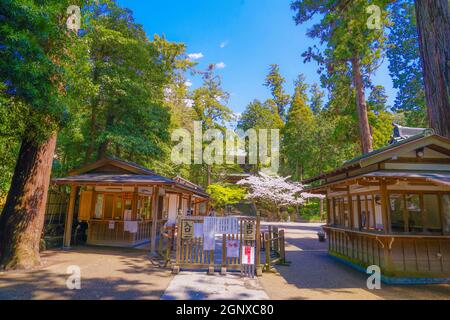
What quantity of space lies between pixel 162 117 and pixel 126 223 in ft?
23.2

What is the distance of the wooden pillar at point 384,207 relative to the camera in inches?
261

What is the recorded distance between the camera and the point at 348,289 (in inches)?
234

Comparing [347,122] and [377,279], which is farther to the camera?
[347,122]

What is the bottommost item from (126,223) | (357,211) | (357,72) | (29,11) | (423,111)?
(126,223)

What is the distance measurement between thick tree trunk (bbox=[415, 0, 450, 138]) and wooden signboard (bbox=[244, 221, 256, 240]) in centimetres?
562

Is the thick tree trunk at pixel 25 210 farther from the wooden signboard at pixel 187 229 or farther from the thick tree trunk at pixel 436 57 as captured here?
the thick tree trunk at pixel 436 57

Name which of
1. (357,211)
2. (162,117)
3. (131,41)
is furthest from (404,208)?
(131,41)

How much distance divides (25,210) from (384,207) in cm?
929

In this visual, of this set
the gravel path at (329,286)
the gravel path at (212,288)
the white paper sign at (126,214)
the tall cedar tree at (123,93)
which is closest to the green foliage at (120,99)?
the tall cedar tree at (123,93)

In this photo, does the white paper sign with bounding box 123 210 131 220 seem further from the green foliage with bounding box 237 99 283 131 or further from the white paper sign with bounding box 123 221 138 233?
the green foliage with bounding box 237 99 283 131

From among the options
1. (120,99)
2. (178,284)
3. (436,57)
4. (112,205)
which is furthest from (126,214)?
(436,57)

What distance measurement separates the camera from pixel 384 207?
667 centimetres

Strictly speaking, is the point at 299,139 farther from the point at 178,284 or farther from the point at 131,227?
the point at 178,284

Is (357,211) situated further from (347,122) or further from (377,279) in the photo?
(347,122)
